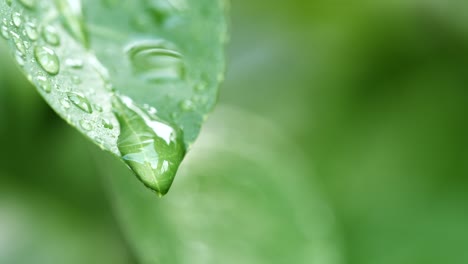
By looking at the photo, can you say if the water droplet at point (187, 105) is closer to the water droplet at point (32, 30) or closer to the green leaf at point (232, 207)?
the water droplet at point (32, 30)

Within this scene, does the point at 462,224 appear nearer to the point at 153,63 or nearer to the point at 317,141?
the point at 317,141

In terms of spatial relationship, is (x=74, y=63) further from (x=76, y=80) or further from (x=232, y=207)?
(x=232, y=207)

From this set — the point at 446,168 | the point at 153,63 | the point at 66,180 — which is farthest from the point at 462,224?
the point at 153,63

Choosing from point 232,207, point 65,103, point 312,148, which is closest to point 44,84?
point 65,103

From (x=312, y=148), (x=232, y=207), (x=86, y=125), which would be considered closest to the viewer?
(x=86, y=125)

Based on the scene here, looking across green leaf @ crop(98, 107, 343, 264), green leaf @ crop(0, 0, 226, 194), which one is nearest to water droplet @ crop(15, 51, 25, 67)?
green leaf @ crop(0, 0, 226, 194)

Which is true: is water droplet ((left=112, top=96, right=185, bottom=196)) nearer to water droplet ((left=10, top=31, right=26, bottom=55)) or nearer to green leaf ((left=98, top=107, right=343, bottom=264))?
water droplet ((left=10, top=31, right=26, bottom=55))
